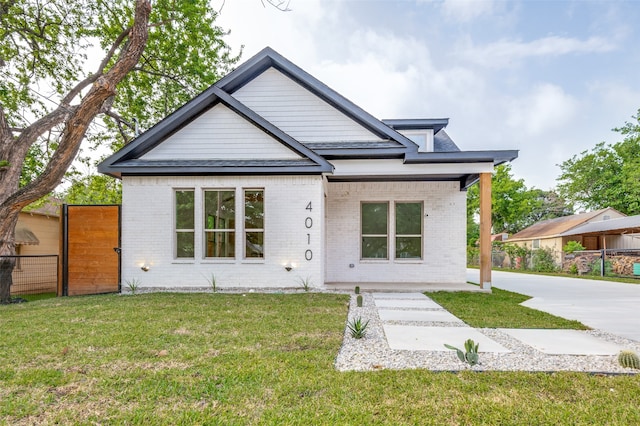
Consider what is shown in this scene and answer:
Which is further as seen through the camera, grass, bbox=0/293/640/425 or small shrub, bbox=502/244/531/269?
small shrub, bbox=502/244/531/269

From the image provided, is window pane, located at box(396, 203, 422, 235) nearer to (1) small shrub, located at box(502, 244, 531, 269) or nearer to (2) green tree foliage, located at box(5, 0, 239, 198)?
(2) green tree foliage, located at box(5, 0, 239, 198)

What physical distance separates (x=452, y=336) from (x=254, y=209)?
5765 millimetres

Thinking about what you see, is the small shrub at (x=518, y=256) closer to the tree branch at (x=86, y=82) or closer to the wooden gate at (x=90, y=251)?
the wooden gate at (x=90, y=251)

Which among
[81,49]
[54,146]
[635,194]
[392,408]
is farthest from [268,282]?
[635,194]

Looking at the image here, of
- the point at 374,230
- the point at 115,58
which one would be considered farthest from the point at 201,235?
the point at 115,58

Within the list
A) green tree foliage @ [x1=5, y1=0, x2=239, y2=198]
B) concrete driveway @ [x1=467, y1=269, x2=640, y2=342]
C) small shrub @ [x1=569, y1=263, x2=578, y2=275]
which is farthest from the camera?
small shrub @ [x1=569, y1=263, x2=578, y2=275]

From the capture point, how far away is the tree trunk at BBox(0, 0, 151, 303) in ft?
27.6

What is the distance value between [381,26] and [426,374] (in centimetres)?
1780

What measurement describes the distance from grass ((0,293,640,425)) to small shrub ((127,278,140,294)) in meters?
3.81

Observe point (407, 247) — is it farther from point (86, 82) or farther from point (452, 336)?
point (86, 82)

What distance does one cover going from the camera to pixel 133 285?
335 inches

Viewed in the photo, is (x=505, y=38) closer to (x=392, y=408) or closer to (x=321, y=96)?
(x=321, y=96)

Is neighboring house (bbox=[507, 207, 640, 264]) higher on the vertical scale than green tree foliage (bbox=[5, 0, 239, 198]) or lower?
lower

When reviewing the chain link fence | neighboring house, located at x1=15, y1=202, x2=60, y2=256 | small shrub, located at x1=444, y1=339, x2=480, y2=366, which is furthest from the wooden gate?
small shrub, located at x1=444, y1=339, x2=480, y2=366
